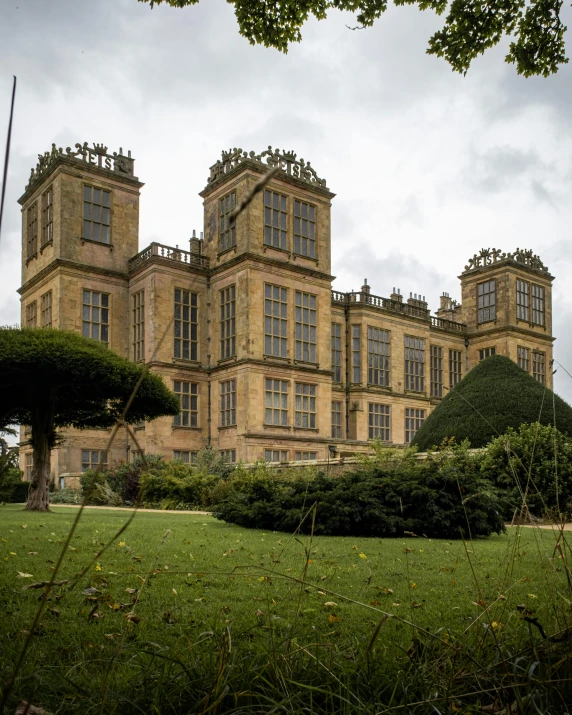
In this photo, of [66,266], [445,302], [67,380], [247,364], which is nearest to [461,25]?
[67,380]

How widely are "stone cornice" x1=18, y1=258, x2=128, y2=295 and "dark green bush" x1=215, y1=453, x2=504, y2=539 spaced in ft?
54.9

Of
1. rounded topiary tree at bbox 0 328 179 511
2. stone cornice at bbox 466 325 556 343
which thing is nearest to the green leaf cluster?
rounded topiary tree at bbox 0 328 179 511

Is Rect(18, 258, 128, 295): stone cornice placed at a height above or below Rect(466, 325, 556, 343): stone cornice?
above

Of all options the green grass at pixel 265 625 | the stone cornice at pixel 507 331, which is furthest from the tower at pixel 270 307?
the green grass at pixel 265 625

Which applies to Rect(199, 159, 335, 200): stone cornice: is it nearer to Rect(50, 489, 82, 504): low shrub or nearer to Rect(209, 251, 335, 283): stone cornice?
Rect(209, 251, 335, 283): stone cornice

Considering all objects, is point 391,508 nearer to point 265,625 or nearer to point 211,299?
point 265,625

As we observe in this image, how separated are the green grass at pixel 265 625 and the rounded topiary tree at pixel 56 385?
6113mm

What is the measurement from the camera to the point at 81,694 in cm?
224

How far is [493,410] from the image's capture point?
51.7 feet

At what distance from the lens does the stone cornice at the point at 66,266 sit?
78.8 ft

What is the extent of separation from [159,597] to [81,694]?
203 cm

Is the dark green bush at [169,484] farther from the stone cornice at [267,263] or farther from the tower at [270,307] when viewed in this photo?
the stone cornice at [267,263]

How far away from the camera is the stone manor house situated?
23.8 metres

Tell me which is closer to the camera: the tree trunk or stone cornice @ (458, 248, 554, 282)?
the tree trunk
